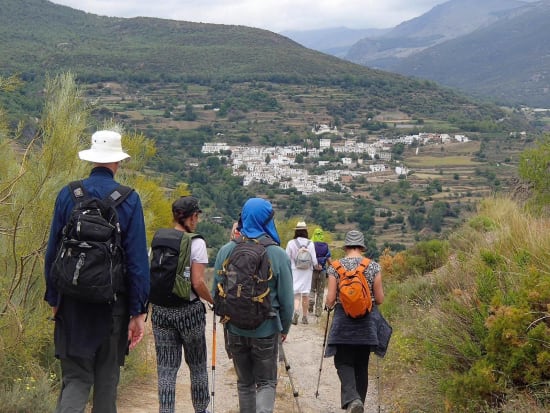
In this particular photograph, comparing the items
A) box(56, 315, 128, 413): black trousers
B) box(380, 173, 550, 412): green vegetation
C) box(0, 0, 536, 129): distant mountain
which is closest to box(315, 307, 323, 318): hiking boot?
box(380, 173, 550, 412): green vegetation

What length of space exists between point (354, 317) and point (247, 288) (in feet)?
4.31

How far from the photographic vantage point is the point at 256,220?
17.3 ft

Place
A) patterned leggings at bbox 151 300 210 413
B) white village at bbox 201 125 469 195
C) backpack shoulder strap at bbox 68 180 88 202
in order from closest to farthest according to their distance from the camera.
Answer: backpack shoulder strap at bbox 68 180 88 202 → patterned leggings at bbox 151 300 210 413 → white village at bbox 201 125 469 195

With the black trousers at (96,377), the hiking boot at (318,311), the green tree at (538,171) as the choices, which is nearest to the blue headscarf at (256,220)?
the black trousers at (96,377)

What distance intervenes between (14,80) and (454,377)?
4214 mm

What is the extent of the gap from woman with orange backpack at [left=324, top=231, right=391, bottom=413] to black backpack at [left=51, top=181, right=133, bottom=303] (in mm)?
2274

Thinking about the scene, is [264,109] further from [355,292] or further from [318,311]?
[355,292]

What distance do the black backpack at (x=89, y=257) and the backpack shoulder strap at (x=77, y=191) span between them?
8cm

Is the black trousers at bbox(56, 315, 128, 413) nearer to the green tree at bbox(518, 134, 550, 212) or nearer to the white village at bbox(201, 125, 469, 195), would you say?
the green tree at bbox(518, 134, 550, 212)

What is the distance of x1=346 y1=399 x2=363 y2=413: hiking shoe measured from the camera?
5.99m

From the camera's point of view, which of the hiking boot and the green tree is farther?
the green tree

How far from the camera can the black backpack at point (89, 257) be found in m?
4.05

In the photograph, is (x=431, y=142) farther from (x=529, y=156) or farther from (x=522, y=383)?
(x=522, y=383)

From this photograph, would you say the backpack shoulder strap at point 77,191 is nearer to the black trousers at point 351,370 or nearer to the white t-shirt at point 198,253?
the white t-shirt at point 198,253
